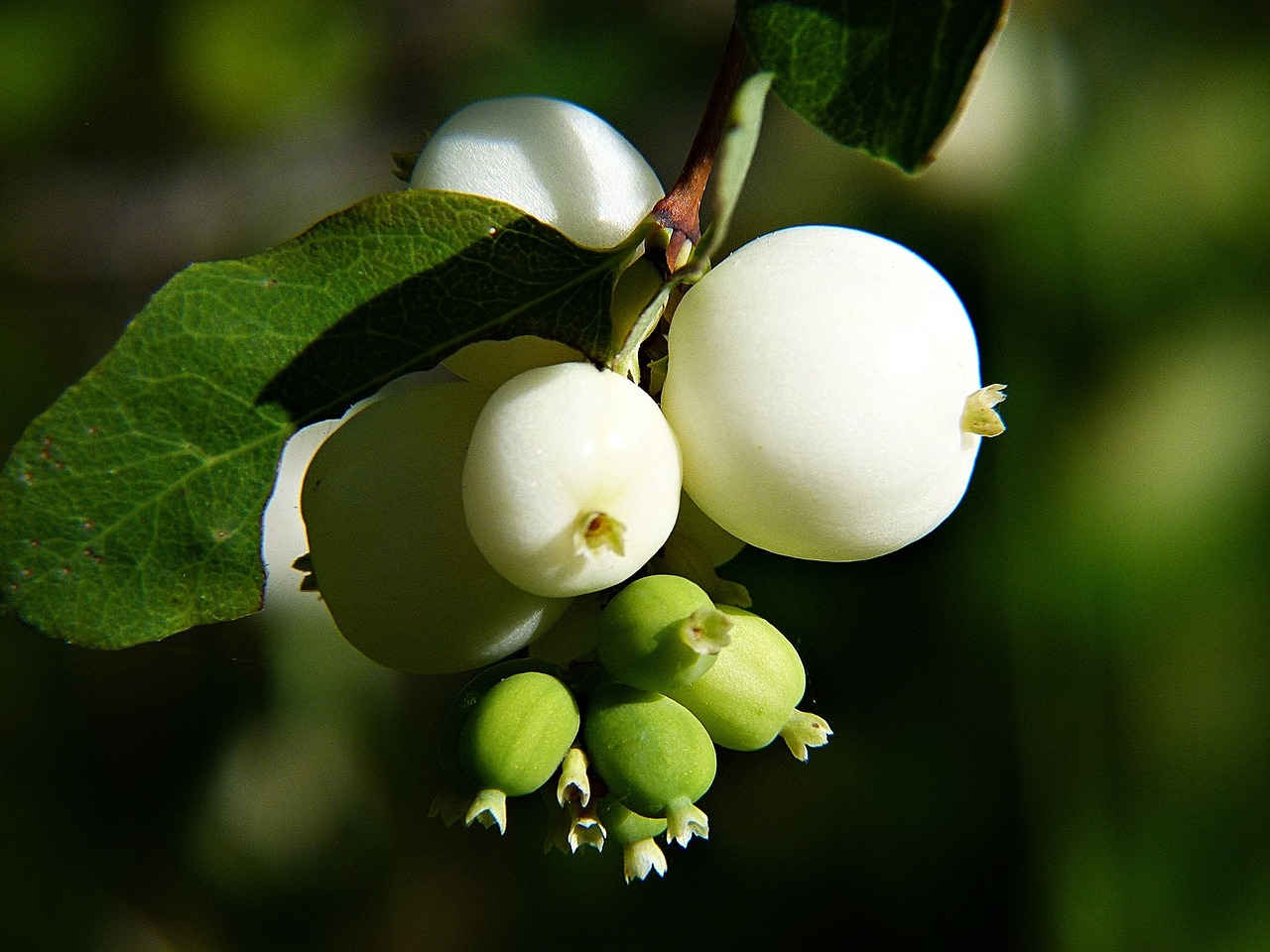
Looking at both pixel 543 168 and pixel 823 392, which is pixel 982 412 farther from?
pixel 543 168

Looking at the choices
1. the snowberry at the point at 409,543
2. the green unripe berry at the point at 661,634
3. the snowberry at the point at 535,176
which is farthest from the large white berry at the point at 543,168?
the green unripe berry at the point at 661,634

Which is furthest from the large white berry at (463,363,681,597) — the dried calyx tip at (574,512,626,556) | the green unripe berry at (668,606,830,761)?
the green unripe berry at (668,606,830,761)

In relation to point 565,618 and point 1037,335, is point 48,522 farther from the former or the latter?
point 1037,335

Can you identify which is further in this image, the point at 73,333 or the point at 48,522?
the point at 73,333

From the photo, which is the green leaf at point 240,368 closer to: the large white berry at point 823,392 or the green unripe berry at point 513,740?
the large white berry at point 823,392

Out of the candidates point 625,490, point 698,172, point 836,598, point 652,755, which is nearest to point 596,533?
point 625,490

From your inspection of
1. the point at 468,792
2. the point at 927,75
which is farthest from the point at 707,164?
the point at 468,792

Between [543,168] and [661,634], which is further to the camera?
[543,168]
